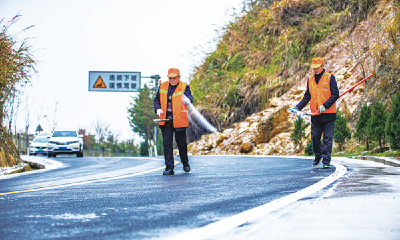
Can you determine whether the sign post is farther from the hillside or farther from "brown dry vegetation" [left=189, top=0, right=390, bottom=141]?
the hillside

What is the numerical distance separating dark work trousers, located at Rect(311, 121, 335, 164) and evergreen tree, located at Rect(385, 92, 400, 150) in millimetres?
2607

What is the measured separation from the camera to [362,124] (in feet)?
46.2

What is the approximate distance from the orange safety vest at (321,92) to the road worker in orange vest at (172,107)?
2539mm

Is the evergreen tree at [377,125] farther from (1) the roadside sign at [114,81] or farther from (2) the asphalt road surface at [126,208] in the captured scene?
(1) the roadside sign at [114,81]

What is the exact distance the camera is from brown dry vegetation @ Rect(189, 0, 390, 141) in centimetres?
2627

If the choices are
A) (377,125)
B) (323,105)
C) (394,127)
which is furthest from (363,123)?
(323,105)

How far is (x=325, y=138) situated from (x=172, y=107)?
9.83 feet

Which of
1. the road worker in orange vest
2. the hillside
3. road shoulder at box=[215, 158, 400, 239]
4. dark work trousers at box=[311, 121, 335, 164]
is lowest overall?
road shoulder at box=[215, 158, 400, 239]

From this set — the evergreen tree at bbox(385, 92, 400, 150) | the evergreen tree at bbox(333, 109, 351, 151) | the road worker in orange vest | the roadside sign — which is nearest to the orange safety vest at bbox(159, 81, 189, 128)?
the road worker in orange vest

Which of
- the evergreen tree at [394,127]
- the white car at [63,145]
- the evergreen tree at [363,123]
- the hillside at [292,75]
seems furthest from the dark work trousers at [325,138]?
the white car at [63,145]

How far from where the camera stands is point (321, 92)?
894cm

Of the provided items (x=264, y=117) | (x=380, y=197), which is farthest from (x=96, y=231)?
(x=264, y=117)

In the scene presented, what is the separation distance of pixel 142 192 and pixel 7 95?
761cm

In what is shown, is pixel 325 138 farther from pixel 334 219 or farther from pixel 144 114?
pixel 144 114
